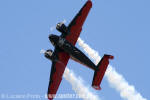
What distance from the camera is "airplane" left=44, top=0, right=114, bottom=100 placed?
96250 mm

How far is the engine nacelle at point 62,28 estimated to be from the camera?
323 ft

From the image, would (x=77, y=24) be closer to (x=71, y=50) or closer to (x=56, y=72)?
(x=71, y=50)

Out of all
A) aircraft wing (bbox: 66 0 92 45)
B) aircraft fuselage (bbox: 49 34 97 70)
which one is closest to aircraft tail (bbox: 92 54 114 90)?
aircraft fuselage (bbox: 49 34 97 70)

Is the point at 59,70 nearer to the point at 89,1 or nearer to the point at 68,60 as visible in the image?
the point at 68,60

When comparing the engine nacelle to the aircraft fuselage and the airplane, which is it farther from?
the aircraft fuselage

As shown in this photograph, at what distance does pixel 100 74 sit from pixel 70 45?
7.80m

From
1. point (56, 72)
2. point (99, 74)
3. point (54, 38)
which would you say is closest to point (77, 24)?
point (54, 38)

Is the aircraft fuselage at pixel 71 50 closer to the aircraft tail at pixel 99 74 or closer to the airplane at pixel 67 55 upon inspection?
the airplane at pixel 67 55

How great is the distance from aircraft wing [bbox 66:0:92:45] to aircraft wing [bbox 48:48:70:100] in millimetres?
3405

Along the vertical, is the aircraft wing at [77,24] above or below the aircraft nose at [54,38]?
above

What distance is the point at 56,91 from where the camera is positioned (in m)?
95.8

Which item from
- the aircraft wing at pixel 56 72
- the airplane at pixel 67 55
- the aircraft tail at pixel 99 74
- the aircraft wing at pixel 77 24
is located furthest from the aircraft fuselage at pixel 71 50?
the aircraft wing at pixel 77 24

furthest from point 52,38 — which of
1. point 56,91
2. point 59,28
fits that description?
point 56,91

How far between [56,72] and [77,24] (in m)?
10.4
